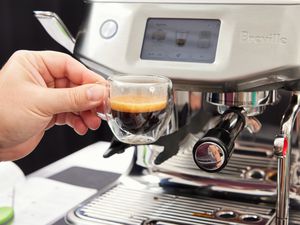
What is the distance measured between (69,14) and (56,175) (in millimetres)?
854

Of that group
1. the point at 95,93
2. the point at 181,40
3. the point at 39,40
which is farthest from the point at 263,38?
the point at 39,40

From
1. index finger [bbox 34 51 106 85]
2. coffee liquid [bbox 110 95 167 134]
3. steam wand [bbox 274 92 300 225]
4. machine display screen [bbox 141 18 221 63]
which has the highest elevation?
machine display screen [bbox 141 18 221 63]

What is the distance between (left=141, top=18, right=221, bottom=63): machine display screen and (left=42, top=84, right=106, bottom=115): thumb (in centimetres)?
12

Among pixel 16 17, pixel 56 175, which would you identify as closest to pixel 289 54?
pixel 56 175

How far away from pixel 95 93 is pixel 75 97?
24 mm

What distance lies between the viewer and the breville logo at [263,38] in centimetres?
63

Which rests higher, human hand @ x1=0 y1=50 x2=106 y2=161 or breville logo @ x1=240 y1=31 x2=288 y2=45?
breville logo @ x1=240 y1=31 x2=288 y2=45

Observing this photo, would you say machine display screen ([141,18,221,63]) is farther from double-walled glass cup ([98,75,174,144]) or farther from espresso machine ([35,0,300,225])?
double-walled glass cup ([98,75,174,144])

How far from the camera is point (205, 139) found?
0.59 m

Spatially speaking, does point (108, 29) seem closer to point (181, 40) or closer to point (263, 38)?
point (181, 40)

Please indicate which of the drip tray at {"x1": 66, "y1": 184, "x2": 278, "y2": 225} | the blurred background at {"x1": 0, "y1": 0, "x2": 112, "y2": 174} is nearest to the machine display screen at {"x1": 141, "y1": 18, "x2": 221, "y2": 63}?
the drip tray at {"x1": 66, "y1": 184, "x2": 278, "y2": 225}

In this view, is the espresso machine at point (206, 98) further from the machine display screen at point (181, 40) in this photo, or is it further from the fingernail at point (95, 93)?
the fingernail at point (95, 93)

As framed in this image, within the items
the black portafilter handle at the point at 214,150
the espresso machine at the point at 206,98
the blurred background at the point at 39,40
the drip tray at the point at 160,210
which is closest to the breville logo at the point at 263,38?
the espresso machine at the point at 206,98

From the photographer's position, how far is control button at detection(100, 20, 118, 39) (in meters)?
0.74
